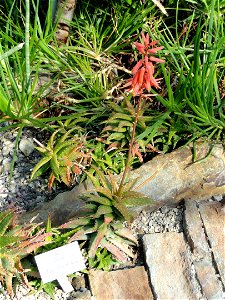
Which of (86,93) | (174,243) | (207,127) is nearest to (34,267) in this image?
(174,243)

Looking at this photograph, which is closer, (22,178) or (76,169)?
(76,169)

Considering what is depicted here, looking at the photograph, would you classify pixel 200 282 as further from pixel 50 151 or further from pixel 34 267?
pixel 50 151

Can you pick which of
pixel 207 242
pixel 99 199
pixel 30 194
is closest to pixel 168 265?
pixel 207 242

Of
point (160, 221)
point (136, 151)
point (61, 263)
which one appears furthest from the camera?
point (160, 221)

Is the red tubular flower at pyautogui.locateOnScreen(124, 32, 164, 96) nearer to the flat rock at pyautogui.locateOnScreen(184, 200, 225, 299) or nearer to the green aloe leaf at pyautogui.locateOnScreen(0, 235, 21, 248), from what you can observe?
the green aloe leaf at pyautogui.locateOnScreen(0, 235, 21, 248)

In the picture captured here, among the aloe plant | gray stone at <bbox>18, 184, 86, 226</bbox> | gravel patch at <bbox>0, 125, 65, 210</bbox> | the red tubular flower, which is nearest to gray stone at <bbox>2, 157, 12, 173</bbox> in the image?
gravel patch at <bbox>0, 125, 65, 210</bbox>

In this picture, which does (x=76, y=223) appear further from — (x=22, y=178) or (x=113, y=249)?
(x=22, y=178)
